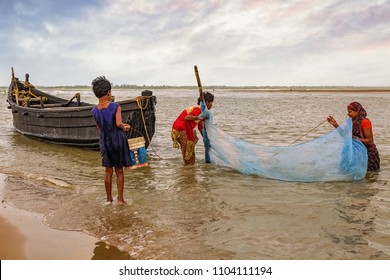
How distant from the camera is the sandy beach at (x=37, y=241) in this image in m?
3.63

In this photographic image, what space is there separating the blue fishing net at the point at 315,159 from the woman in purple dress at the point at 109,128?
8.52 feet

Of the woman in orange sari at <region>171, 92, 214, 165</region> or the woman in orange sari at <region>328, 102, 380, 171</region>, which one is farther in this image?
the woman in orange sari at <region>171, 92, 214, 165</region>

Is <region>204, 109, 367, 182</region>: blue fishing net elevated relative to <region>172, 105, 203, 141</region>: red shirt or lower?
lower

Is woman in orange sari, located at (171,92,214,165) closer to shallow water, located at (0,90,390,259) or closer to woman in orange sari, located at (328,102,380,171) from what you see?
shallow water, located at (0,90,390,259)

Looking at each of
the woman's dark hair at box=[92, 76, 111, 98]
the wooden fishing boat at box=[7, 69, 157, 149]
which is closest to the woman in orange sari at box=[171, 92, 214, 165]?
the wooden fishing boat at box=[7, 69, 157, 149]

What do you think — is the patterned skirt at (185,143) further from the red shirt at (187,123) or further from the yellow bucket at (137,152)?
the yellow bucket at (137,152)

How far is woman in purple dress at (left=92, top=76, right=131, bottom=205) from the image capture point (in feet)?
16.3

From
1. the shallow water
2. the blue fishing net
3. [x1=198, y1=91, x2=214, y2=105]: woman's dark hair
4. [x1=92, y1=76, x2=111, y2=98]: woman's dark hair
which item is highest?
[x1=92, y1=76, x2=111, y2=98]: woman's dark hair

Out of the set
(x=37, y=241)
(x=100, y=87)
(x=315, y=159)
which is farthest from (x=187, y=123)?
(x=37, y=241)

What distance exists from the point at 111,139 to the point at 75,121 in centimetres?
600

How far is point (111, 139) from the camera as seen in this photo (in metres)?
5.09

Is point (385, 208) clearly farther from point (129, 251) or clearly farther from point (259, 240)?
point (129, 251)

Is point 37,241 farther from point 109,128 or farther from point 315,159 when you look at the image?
point 315,159

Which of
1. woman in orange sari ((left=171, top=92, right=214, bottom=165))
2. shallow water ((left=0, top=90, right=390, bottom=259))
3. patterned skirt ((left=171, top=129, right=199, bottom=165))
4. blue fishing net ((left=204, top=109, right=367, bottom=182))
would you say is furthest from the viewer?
patterned skirt ((left=171, top=129, right=199, bottom=165))
